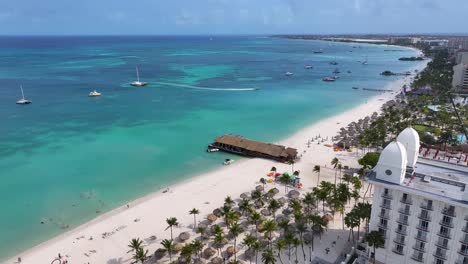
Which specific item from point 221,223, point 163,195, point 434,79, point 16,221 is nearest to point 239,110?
point 163,195

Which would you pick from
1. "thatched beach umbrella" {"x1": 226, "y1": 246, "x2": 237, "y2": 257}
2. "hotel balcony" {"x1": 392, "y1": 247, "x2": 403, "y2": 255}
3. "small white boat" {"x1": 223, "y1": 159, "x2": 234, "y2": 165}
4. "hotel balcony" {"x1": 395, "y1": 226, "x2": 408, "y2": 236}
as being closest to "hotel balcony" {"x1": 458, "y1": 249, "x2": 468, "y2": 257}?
"hotel balcony" {"x1": 395, "y1": 226, "x2": 408, "y2": 236}

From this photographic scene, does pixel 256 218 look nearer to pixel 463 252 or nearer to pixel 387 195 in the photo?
pixel 387 195

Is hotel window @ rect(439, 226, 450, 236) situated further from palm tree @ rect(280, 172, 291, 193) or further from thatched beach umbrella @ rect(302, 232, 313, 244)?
palm tree @ rect(280, 172, 291, 193)

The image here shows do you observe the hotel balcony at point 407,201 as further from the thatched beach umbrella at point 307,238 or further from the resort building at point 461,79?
the resort building at point 461,79

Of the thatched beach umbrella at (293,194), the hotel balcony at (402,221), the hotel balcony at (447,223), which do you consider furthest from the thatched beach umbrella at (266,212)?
the hotel balcony at (447,223)

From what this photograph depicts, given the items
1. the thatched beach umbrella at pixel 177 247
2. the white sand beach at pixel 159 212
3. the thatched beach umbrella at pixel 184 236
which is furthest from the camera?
the thatched beach umbrella at pixel 184 236

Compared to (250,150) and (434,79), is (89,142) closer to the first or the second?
(250,150)
